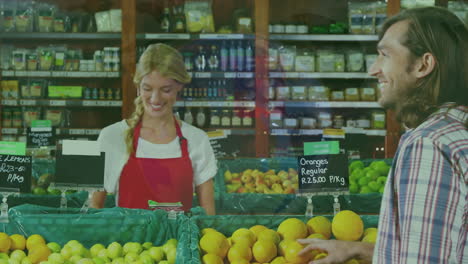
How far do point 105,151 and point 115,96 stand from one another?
5.43 ft

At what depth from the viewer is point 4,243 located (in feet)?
7.11

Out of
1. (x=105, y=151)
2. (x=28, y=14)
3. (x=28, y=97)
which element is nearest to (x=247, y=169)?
(x=105, y=151)

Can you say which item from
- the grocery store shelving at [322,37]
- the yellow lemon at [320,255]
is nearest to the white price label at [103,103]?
the grocery store shelving at [322,37]

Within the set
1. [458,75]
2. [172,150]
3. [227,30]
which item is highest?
[227,30]

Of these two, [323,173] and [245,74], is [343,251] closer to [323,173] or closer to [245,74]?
[323,173]

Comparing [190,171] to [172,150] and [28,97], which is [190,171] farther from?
[28,97]

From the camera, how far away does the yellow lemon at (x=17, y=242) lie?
222cm

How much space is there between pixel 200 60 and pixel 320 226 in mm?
2415

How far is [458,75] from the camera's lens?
4.63 feet

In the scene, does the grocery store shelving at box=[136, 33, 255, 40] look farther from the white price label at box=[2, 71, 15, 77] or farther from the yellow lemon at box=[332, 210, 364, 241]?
the yellow lemon at box=[332, 210, 364, 241]

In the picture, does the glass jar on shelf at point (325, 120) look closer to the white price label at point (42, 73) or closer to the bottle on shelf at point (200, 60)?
the bottle on shelf at point (200, 60)

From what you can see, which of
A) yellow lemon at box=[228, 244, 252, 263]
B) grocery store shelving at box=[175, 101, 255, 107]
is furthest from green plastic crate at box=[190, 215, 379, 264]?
grocery store shelving at box=[175, 101, 255, 107]

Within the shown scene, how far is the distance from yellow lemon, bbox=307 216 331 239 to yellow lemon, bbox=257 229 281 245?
0.14 meters

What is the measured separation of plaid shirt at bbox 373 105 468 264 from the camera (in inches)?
49.3
